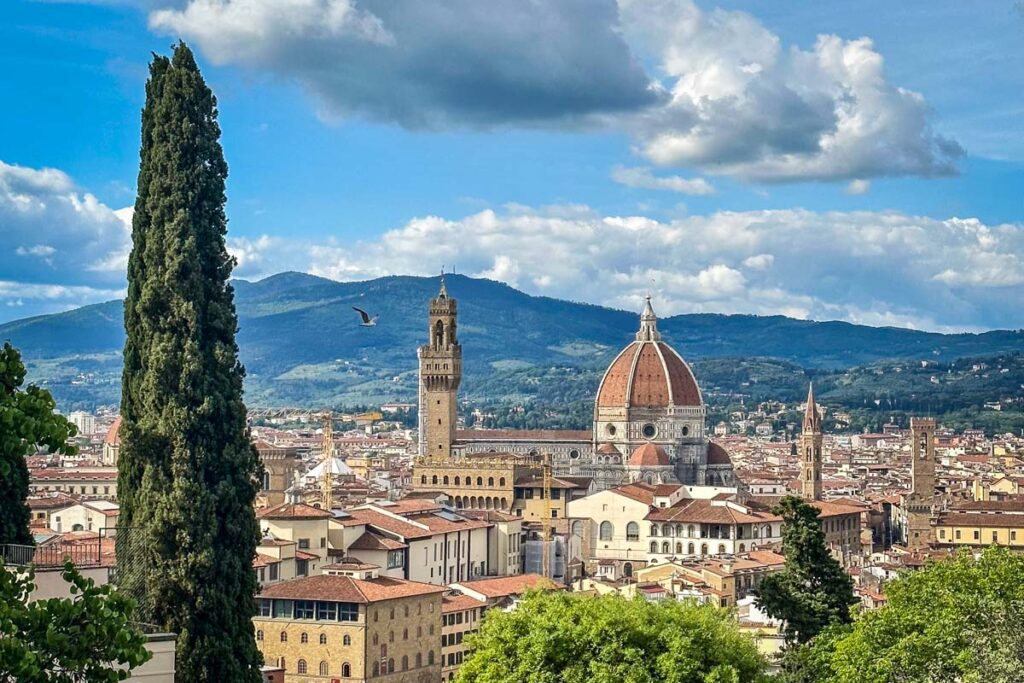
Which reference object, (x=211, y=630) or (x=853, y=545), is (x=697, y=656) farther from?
(x=853, y=545)

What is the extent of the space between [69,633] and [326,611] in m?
38.1

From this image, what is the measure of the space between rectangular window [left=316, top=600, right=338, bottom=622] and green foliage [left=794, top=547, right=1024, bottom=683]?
19.9 m

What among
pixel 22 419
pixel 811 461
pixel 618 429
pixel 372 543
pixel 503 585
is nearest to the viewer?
pixel 22 419

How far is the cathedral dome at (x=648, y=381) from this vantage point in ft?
412

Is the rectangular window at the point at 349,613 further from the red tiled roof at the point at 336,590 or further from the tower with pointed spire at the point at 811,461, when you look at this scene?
the tower with pointed spire at the point at 811,461

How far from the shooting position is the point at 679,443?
123688 millimetres

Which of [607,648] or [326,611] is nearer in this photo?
[607,648]

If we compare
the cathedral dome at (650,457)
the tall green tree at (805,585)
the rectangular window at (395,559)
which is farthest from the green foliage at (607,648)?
the cathedral dome at (650,457)

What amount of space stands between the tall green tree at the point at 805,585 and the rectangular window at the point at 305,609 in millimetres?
14683

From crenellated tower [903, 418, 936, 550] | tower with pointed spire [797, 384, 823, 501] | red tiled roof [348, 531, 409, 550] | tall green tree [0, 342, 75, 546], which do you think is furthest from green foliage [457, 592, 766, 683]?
tower with pointed spire [797, 384, 823, 501]

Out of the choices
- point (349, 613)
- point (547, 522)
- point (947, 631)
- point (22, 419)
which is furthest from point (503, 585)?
point (22, 419)

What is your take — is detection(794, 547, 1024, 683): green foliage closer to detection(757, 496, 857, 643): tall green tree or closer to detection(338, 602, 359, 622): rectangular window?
detection(757, 496, 857, 643): tall green tree

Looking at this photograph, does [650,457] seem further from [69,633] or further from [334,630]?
[69,633]

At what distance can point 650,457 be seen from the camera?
117250 millimetres
